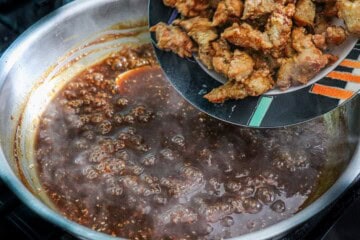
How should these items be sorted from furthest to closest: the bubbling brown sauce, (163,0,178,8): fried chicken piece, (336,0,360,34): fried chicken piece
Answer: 1. (163,0,178,8): fried chicken piece
2. the bubbling brown sauce
3. (336,0,360,34): fried chicken piece

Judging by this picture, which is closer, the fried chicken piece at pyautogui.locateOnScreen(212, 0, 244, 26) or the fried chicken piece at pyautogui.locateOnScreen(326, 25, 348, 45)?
the fried chicken piece at pyautogui.locateOnScreen(326, 25, 348, 45)

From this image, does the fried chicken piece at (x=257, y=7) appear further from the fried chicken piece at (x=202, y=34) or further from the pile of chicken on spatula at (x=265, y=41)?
the fried chicken piece at (x=202, y=34)

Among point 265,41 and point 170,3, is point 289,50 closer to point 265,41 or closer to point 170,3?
point 265,41

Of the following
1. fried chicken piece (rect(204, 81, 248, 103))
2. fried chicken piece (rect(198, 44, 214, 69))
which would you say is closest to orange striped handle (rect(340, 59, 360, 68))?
fried chicken piece (rect(204, 81, 248, 103))

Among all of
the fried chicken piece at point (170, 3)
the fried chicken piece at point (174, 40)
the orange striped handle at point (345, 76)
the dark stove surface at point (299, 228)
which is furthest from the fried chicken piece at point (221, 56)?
the dark stove surface at point (299, 228)

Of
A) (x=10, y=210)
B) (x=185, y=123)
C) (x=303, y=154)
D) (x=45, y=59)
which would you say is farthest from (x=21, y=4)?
(x=303, y=154)

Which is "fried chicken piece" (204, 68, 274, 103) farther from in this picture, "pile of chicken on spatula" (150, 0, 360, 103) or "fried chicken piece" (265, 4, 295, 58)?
"fried chicken piece" (265, 4, 295, 58)

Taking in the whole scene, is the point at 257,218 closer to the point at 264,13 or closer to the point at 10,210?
the point at 264,13
